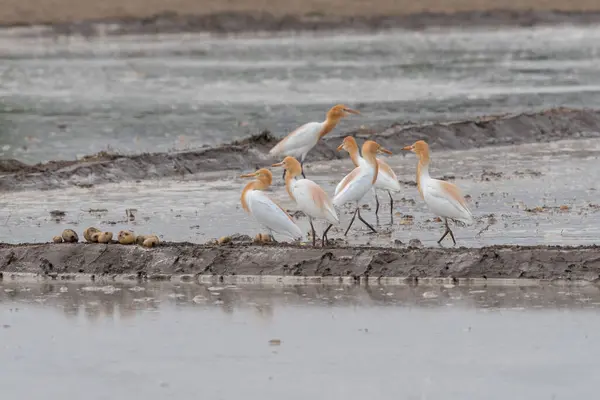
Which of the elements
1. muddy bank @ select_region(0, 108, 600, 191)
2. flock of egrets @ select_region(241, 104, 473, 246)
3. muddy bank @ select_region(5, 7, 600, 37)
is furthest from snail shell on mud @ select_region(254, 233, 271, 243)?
muddy bank @ select_region(5, 7, 600, 37)

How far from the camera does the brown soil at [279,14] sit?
6256 cm

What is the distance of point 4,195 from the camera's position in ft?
53.5

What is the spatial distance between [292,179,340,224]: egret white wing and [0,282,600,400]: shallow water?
3.98 ft

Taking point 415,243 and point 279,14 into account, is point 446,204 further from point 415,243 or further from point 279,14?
point 279,14

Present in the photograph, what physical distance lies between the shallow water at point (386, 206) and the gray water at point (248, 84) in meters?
4.99

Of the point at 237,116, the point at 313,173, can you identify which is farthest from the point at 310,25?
the point at 313,173

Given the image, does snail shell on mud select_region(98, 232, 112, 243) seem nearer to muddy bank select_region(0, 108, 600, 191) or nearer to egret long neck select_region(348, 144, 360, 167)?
egret long neck select_region(348, 144, 360, 167)

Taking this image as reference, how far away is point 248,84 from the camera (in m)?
36.6

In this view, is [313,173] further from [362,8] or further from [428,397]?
[362,8]

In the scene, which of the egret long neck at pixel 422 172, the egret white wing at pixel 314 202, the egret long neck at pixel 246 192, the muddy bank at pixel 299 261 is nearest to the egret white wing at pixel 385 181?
the egret long neck at pixel 422 172

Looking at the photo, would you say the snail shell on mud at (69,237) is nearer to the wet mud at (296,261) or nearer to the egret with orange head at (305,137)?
the wet mud at (296,261)

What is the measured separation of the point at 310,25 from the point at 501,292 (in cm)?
5555

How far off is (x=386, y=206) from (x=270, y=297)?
16.2 feet

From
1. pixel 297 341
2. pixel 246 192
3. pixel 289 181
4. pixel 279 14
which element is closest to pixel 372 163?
pixel 289 181
